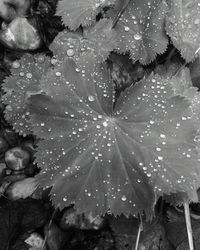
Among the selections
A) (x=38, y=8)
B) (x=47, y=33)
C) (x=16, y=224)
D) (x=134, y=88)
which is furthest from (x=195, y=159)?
(x=38, y=8)

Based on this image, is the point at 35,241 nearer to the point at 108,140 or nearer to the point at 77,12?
the point at 108,140

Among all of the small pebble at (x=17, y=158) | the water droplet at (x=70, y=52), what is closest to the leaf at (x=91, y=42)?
the water droplet at (x=70, y=52)

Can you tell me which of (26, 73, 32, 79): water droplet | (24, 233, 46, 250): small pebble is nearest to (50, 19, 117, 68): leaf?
(26, 73, 32, 79): water droplet

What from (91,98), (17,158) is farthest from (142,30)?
(17,158)

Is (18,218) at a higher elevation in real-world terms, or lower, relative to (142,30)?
lower

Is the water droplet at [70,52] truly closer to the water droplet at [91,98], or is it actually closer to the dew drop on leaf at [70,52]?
the dew drop on leaf at [70,52]

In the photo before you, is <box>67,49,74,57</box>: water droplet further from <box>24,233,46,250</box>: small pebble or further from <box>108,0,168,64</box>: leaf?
<box>24,233,46,250</box>: small pebble

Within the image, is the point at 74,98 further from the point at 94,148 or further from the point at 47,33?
the point at 47,33
